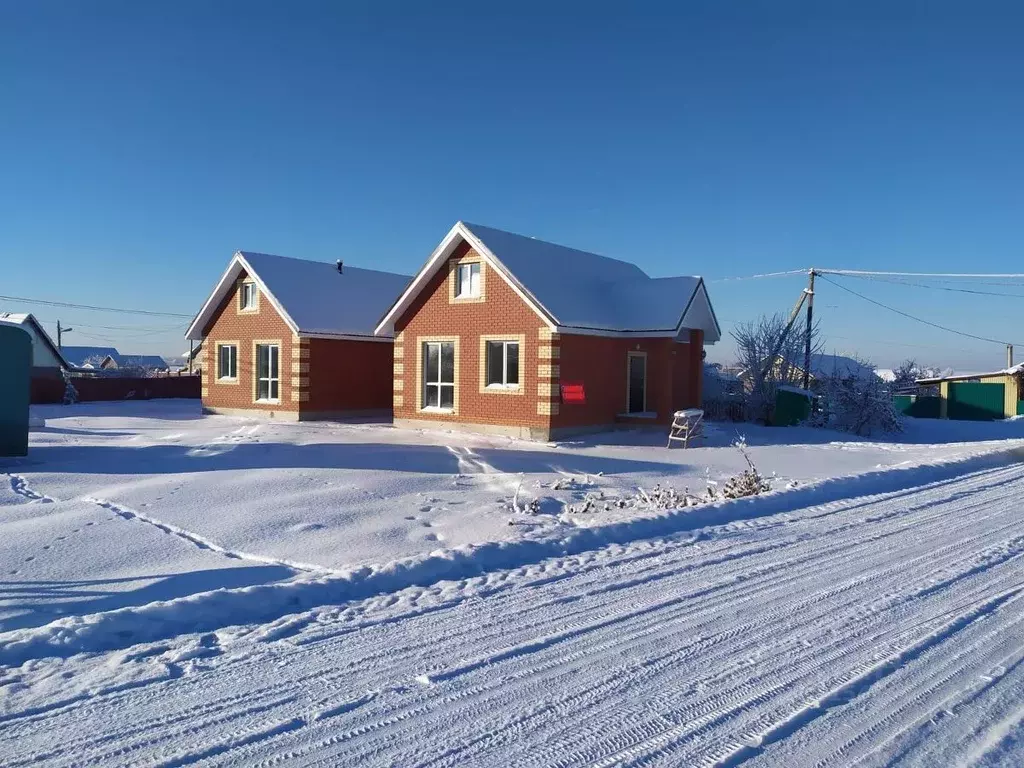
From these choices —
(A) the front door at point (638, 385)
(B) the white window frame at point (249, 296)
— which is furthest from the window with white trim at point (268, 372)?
(A) the front door at point (638, 385)

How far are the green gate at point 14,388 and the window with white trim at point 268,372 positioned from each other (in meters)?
9.60

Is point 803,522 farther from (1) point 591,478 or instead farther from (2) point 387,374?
(2) point 387,374

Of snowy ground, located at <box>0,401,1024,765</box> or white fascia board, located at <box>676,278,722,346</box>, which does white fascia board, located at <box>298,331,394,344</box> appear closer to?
white fascia board, located at <box>676,278,722,346</box>

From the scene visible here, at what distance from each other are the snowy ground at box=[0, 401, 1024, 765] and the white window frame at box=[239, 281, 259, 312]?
514 inches

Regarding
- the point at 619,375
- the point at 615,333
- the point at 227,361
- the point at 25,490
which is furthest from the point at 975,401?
the point at 25,490

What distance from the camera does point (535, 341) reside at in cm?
1816

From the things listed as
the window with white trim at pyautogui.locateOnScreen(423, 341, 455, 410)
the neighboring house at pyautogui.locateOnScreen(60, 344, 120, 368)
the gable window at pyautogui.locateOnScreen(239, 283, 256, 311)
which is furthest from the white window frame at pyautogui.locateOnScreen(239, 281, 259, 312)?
the neighboring house at pyautogui.locateOnScreen(60, 344, 120, 368)

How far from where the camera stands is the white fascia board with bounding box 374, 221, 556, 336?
1788 cm

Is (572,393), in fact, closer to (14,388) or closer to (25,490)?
(25,490)

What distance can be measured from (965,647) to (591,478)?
24.6 feet

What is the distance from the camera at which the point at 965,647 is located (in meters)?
5.38

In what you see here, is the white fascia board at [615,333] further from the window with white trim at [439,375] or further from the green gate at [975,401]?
the green gate at [975,401]

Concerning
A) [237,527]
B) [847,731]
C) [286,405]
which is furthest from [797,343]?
[847,731]

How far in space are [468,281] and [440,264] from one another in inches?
35.8
